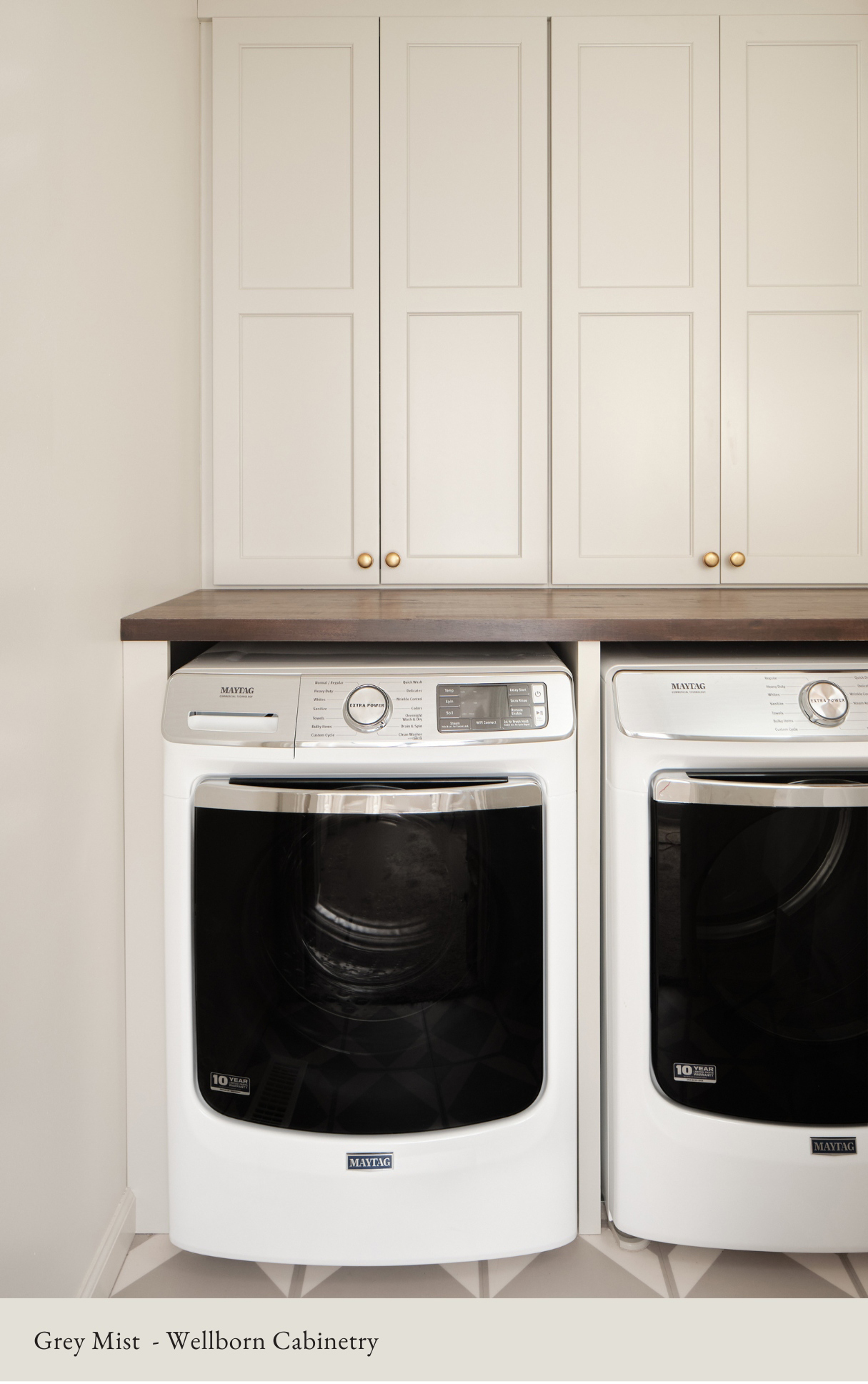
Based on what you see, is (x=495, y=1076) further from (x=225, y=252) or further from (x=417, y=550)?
(x=225, y=252)

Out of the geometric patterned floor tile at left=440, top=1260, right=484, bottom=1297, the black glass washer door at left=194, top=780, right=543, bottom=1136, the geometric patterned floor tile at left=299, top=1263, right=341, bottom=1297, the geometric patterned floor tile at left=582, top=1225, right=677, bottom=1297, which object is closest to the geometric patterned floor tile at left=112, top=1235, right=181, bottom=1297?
the geometric patterned floor tile at left=299, top=1263, right=341, bottom=1297

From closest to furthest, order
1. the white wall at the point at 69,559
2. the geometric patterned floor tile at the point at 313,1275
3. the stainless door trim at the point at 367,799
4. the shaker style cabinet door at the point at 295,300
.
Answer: the white wall at the point at 69,559 → the stainless door trim at the point at 367,799 → the geometric patterned floor tile at the point at 313,1275 → the shaker style cabinet door at the point at 295,300

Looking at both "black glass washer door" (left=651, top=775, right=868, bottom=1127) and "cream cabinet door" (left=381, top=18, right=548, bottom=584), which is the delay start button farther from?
"cream cabinet door" (left=381, top=18, right=548, bottom=584)

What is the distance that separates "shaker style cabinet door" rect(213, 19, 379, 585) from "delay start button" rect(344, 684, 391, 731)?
75 centimetres

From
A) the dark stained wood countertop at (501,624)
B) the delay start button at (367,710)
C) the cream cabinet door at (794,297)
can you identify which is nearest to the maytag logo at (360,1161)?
the delay start button at (367,710)

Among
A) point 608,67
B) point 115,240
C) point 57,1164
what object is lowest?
point 57,1164

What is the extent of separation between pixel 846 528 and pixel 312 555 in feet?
3.91

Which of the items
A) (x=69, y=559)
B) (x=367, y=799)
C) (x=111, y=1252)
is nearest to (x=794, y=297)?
(x=367, y=799)

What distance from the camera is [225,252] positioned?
1.89 meters

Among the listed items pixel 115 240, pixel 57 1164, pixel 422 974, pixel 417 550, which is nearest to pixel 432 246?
pixel 417 550

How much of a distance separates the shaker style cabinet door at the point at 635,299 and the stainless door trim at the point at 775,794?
82 cm

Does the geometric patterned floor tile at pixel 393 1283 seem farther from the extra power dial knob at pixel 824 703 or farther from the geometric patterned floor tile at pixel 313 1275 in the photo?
the extra power dial knob at pixel 824 703

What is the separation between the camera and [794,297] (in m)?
1.91

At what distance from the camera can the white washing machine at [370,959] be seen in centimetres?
123
